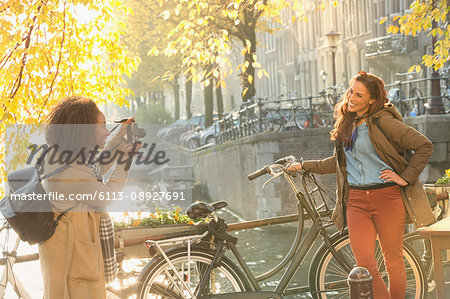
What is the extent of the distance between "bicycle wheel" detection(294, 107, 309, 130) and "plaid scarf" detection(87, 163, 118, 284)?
1420 cm

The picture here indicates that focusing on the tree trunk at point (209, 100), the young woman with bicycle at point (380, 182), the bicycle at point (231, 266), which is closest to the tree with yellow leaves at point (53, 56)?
the bicycle at point (231, 266)

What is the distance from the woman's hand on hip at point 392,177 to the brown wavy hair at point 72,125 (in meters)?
1.49

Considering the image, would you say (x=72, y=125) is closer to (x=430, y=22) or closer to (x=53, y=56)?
(x=53, y=56)

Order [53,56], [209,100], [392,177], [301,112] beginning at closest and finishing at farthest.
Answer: [392,177] < [53,56] < [301,112] < [209,100]

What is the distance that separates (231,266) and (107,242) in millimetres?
960

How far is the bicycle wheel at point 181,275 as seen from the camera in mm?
4016

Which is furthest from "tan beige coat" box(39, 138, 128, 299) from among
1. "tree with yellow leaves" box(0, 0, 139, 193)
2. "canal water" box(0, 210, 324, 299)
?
"canal water" box(0, 210, 324, 299)

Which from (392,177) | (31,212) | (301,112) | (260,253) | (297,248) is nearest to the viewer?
(31,212)

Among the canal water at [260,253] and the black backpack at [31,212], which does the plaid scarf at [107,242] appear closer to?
the black backpack at [31,212]

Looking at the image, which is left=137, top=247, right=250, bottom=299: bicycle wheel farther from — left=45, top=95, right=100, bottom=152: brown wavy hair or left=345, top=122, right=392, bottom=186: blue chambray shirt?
left=45, top=95, right=100, bottom=152: brown wavy hair

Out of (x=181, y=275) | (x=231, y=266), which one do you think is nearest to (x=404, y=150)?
(x=231, y=266)

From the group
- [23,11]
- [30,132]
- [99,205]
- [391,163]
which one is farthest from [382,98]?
[30,132]

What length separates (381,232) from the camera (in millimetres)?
4066

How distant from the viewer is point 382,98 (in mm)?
4129
